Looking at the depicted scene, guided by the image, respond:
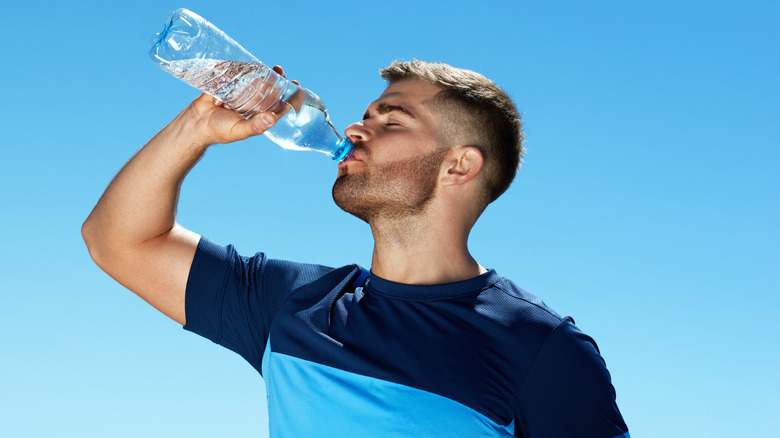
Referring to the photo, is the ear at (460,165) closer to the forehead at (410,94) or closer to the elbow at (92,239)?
the forehead at (410,94)

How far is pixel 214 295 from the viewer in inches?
100

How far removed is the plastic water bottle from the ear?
37 centimetres

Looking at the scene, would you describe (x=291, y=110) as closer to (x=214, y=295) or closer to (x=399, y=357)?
(x=214, y=295)

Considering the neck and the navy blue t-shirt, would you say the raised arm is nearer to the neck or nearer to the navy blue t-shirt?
the navy blue t-shirt

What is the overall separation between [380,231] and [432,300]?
37 centimetres

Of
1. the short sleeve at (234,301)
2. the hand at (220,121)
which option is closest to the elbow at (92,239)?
the short sleeve at (234,301)

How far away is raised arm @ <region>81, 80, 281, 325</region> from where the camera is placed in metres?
2.57

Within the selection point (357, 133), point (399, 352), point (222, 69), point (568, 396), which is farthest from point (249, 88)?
point (568, 396)

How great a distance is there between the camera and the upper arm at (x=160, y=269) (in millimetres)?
2584

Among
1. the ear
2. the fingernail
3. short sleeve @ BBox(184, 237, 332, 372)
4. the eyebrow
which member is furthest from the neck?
the fingernail

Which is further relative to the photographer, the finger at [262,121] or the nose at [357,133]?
the nose at [357,133]

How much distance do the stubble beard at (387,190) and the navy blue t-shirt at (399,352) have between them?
0.88 feet

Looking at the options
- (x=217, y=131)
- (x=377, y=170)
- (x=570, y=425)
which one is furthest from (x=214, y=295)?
(x=570, y=425)

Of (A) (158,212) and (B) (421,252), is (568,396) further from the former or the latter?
(A) (158,212)
